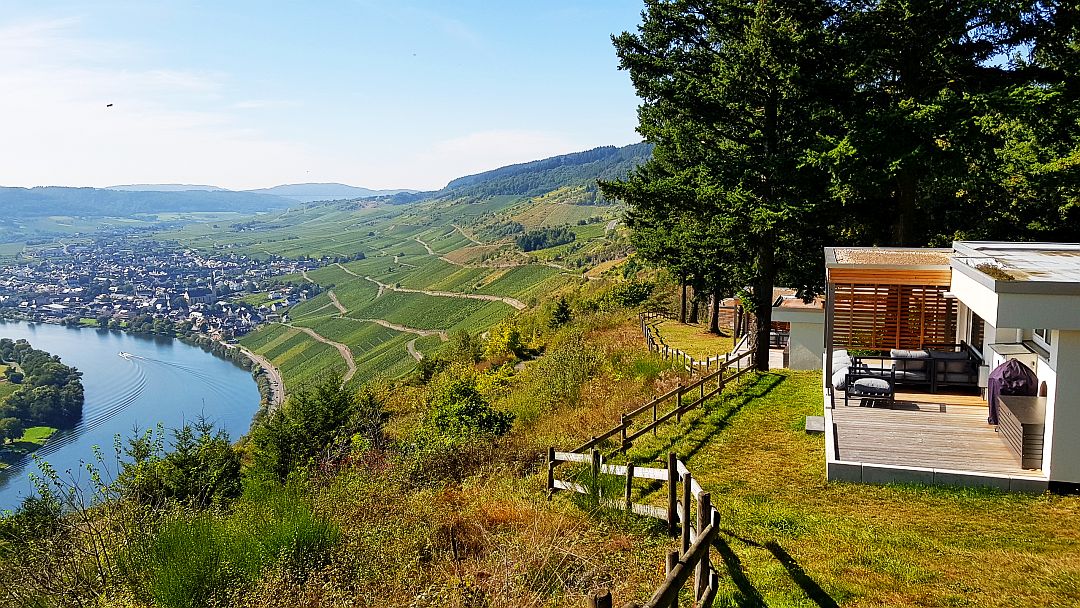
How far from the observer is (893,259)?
11.8 metres

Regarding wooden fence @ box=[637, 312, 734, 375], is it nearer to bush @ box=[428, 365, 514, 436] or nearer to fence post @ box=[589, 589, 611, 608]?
bush @ box=[428, 365, 514, 436]

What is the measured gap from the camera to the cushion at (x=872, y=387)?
A: 36.7ft

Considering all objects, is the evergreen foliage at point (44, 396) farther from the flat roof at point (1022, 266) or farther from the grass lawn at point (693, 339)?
the flat roof at point (1022, 266)

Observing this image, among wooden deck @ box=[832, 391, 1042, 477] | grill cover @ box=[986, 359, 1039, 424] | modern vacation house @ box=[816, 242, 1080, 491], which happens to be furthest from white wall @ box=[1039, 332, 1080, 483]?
grill cover @ box=[986, 359, 1039, 424]

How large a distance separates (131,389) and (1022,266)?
123556 mm

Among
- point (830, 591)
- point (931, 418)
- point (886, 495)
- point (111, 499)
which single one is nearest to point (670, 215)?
point (931, 418)

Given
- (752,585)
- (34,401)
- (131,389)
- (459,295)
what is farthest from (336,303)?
(752,585)

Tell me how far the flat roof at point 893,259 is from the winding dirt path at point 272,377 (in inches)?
2777

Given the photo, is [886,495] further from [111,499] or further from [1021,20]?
[1021,20]

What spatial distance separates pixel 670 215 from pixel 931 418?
759cm

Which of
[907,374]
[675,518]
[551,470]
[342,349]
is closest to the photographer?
[675,518]

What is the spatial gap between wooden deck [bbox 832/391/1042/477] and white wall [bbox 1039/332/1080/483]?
1.15 feet

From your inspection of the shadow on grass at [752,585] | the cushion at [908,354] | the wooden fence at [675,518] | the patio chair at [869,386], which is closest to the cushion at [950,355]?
the cushion at [908,354]

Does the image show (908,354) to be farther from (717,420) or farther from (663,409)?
(663,409)
